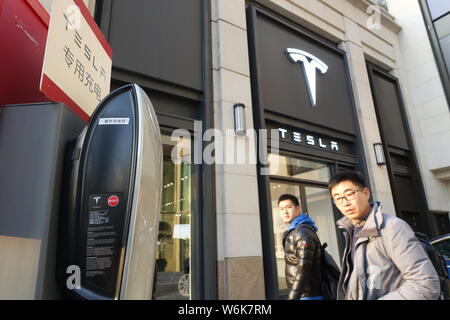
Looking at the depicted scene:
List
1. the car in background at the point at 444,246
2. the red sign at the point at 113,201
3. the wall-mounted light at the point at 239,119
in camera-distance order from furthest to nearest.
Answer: the car in background at the point at 444,246 → the wall-mounted light at the point at 239,119 → the red sign at the point at 113,201

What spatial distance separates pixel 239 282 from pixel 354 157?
4549mm

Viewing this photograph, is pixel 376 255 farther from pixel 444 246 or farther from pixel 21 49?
pixel 444 246

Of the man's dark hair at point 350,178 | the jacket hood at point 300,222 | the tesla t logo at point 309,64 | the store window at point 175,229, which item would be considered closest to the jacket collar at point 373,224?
the man's dark hair at point 350,178

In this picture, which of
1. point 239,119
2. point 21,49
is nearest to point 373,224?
point 21,49

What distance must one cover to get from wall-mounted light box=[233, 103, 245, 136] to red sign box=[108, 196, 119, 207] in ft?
12.6

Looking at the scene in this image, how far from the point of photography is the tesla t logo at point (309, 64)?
6.26 metres

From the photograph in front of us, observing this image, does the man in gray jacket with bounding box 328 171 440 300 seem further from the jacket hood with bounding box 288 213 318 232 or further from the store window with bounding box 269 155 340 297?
the store window with bounding box 269 155 340 297

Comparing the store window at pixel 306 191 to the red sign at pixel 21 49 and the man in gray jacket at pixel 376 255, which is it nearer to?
the man in gray jacket at pixel 376 255

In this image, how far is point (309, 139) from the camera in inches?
243

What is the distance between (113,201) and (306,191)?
5471 mm

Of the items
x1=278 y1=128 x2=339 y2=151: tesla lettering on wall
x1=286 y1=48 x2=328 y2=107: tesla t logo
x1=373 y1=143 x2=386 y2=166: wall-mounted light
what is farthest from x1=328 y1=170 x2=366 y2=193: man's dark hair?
x1=373 y1=143 x2=386 y2=166: wall-mounted light

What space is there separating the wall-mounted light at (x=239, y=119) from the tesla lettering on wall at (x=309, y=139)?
1.25m

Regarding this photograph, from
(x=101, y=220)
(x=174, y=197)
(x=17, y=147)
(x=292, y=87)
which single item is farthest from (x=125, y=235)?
(x=292, y=87)

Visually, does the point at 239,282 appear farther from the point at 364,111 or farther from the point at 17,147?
the point at 364,111
